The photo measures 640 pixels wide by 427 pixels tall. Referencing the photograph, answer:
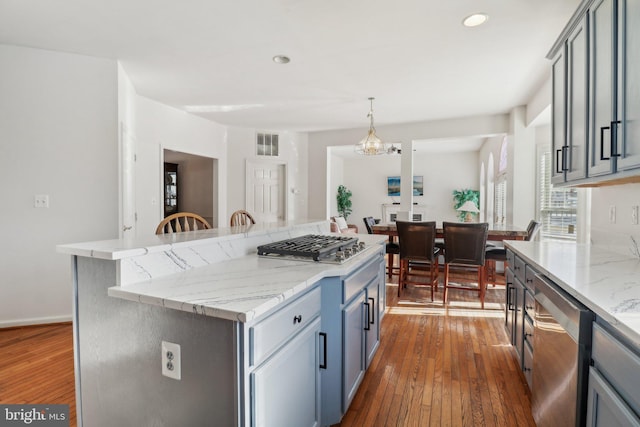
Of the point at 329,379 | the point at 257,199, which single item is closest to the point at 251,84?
the point at 257,199

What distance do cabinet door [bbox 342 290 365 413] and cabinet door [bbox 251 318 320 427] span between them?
22cm

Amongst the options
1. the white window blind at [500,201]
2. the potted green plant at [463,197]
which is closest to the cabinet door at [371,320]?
the white window blind at [500,201]

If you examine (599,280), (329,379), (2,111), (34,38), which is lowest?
(329,379)

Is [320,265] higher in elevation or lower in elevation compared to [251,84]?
lower

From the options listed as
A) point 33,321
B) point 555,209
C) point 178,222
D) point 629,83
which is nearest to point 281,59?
point 178,222

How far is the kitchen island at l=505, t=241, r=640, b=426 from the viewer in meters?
0.89

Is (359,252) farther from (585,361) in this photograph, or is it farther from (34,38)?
(34,38)

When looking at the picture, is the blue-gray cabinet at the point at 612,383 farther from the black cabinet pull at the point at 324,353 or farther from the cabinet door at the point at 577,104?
the cabinet door at the point at 577,104

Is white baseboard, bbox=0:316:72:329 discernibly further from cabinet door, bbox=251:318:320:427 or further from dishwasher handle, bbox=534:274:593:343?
dishwasher handle, bbox=534:274:593:343

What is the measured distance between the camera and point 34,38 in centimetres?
276

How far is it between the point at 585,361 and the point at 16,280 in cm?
400

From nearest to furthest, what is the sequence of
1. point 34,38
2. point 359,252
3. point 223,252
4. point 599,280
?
point 599,280, point 223,252, point 359,252, point 34,38

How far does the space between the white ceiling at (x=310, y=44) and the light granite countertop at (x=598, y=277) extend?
1.68 metres

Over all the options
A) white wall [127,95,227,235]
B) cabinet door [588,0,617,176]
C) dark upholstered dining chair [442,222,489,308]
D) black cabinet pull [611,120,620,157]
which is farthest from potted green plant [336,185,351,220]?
black cabinet pull [611,120,620,157]
